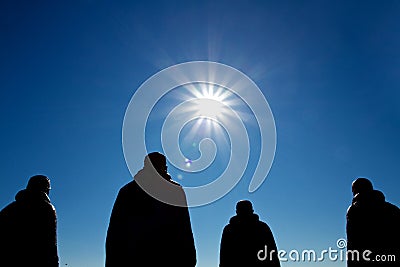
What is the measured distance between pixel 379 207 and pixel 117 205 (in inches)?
245

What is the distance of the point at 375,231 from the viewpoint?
9.41 m

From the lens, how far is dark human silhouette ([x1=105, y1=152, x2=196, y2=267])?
700cm

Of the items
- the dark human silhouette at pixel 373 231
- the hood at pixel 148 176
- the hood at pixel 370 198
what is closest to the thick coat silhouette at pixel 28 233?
the hood at pixel 148 176

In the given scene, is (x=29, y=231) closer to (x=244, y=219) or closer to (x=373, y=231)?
(x=244, y=219)

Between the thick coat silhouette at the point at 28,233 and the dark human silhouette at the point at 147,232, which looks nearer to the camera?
the dark human silhouette at the point at 147,232

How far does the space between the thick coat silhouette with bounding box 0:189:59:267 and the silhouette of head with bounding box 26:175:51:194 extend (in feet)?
0.29

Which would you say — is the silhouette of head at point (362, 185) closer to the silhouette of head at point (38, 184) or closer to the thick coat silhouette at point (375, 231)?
the thick coat silhouette at point (375, 231)

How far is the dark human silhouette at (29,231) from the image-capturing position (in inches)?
321

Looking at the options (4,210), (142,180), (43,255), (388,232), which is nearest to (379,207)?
A: (388,232)

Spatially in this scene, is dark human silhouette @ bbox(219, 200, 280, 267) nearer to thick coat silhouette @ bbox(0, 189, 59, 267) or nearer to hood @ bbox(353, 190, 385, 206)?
hood @ bbox(353, 190, 385, 206)

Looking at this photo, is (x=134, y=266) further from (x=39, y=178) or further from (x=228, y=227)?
(x=228, y=227)

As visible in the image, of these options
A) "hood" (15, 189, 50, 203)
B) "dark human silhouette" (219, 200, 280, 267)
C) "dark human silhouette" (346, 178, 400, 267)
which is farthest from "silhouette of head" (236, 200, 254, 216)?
"hood" (15, 189, 50, 203)

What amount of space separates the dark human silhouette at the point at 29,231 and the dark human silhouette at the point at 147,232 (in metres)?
1.93

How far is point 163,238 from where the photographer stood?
23.2 feet
